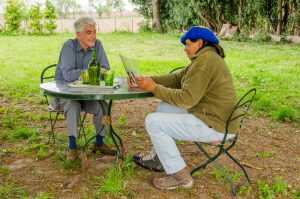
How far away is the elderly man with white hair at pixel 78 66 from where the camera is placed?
14.3 feet

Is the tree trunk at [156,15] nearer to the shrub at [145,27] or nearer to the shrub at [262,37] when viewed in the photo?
the shrub at [145,27]

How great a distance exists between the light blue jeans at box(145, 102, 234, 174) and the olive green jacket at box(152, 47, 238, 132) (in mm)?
63

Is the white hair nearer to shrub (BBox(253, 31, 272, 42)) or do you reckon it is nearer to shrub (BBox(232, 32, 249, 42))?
shrub (BBox(253, 31, 272, 42))

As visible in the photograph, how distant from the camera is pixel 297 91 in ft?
26.7

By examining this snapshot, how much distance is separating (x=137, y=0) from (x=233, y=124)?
69.5 feet

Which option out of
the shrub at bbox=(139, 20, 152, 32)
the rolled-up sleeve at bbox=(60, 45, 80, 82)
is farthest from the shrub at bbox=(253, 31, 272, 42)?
the rolled-up sleeve at bbox=(60, 45, 80, 82)

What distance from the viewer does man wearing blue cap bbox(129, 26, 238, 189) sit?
142 inches

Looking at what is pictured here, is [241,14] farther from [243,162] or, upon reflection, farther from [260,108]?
[243,162]

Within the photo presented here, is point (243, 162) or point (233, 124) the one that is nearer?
point (233, 124)

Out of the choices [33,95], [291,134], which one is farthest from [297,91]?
[33,95]

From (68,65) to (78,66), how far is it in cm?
17

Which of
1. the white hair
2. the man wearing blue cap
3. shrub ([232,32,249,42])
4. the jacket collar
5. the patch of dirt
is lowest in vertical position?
the patch of dirt

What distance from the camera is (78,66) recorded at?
464cm

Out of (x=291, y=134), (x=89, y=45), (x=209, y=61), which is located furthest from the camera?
(x=291, y=134)
